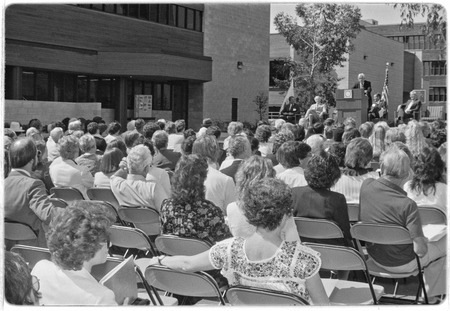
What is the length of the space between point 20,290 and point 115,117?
2371 centimetres

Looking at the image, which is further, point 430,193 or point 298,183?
point 298,183

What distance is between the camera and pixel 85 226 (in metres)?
2.66

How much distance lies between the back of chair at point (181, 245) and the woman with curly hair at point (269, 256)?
0.53 meters

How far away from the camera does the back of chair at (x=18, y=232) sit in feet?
14.4

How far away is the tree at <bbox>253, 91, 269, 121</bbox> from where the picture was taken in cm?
3278

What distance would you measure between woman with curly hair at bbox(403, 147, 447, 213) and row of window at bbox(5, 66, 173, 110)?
18.8 metres

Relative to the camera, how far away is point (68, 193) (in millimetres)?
5645

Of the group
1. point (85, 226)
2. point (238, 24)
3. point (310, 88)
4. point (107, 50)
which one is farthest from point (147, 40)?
point (85, 226)

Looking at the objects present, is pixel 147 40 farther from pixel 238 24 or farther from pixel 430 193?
pixel 430 193

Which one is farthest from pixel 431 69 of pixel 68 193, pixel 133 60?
pixel 68 193

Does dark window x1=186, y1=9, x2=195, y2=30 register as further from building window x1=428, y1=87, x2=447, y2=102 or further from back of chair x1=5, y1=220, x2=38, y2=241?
building window x1=428, y1=87, x2=447, y2=102

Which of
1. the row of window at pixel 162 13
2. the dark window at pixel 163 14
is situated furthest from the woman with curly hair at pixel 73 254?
the dark window at pixel 163 14

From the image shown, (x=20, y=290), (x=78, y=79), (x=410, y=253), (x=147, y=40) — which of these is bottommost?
(x=410, y=253)

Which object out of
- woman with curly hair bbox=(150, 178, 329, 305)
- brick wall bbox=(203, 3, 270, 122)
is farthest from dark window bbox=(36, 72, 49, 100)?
woman with curly hair bbox=(150, 178, 329, 305)
